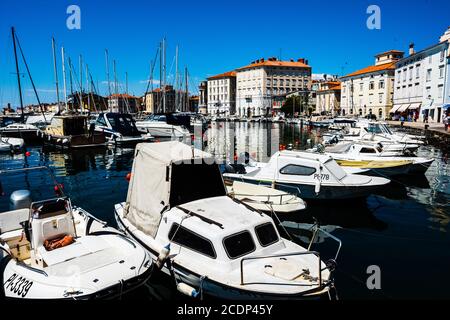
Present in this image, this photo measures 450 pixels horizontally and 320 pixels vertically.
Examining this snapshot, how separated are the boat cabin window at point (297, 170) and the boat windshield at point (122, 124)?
102 ft

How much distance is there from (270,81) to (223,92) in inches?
1293

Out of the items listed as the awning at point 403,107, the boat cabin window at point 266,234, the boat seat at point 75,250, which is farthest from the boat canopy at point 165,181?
the awning at point 403,107

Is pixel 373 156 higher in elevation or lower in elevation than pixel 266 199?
higher

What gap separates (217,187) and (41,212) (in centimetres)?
533

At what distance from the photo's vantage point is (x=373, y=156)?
22.8m

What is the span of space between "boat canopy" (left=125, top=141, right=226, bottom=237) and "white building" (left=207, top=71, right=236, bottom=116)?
6185 inches

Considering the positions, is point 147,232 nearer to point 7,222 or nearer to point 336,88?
point 7,222

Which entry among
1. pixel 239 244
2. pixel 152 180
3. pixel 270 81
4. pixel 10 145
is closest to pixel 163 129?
pixel 10 145

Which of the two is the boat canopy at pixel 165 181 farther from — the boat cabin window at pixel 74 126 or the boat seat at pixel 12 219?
the boat cabin window at pixel 74 126

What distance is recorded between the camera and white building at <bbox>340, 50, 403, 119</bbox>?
9044 centimetres

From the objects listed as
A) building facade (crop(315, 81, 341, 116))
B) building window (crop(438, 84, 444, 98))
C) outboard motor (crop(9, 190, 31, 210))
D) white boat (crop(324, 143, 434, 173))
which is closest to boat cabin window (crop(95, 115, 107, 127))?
white boat (crop(324, 143, 434, 173))
